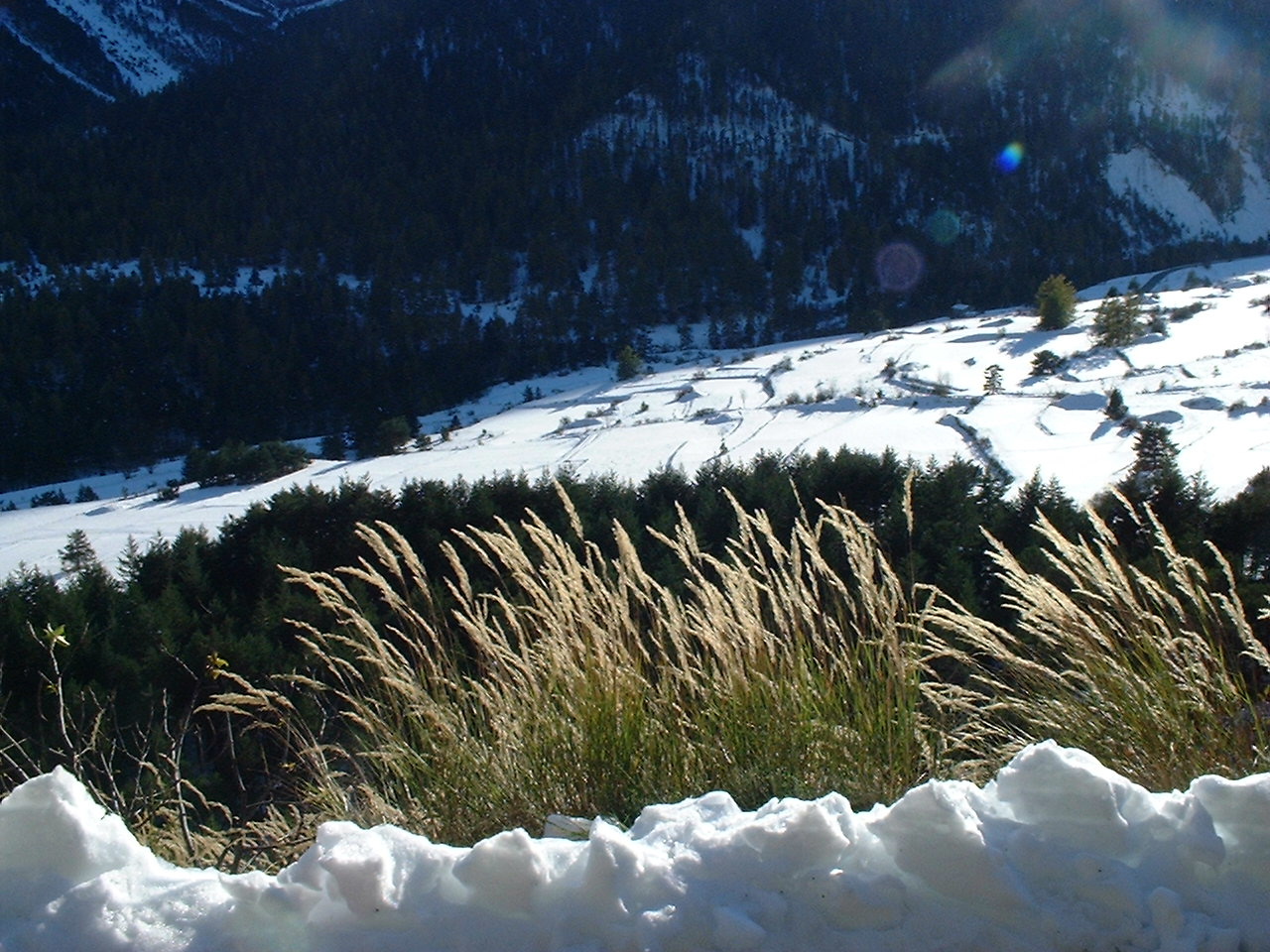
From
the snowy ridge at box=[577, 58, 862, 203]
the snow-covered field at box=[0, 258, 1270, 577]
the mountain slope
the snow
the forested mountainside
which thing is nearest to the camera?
the snow-covered field at box=[0, 258, 1270, 577]

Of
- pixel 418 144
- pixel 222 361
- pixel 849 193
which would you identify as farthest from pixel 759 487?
pixel 418 144

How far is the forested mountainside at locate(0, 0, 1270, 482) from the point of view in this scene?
110ft

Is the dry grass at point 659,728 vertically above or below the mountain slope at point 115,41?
below

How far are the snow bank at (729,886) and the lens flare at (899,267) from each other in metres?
42.2

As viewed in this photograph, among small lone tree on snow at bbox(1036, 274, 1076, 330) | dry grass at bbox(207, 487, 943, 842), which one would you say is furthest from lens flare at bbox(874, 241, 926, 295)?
dry grass at bbox(207, 487, 943, 842)

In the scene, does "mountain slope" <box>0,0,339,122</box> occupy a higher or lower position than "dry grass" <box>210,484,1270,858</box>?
higher

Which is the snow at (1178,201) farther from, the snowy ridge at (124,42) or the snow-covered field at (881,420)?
the snowy ridge at (124,42)

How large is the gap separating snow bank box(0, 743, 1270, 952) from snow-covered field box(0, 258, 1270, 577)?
564cm

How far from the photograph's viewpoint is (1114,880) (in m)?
1.21

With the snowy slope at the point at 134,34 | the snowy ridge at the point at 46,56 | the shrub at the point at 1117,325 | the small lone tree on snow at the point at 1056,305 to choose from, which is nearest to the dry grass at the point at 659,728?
the shrub at the point at 1117,325

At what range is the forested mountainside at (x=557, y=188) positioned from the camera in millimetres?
33406

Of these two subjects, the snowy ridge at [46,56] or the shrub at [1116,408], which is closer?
the shrub at [1116,408]

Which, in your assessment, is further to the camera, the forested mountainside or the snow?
the snow

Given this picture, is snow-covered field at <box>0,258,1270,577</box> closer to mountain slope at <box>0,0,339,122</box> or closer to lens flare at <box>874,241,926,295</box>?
lens flare at <box>874,241,926,295</box>
